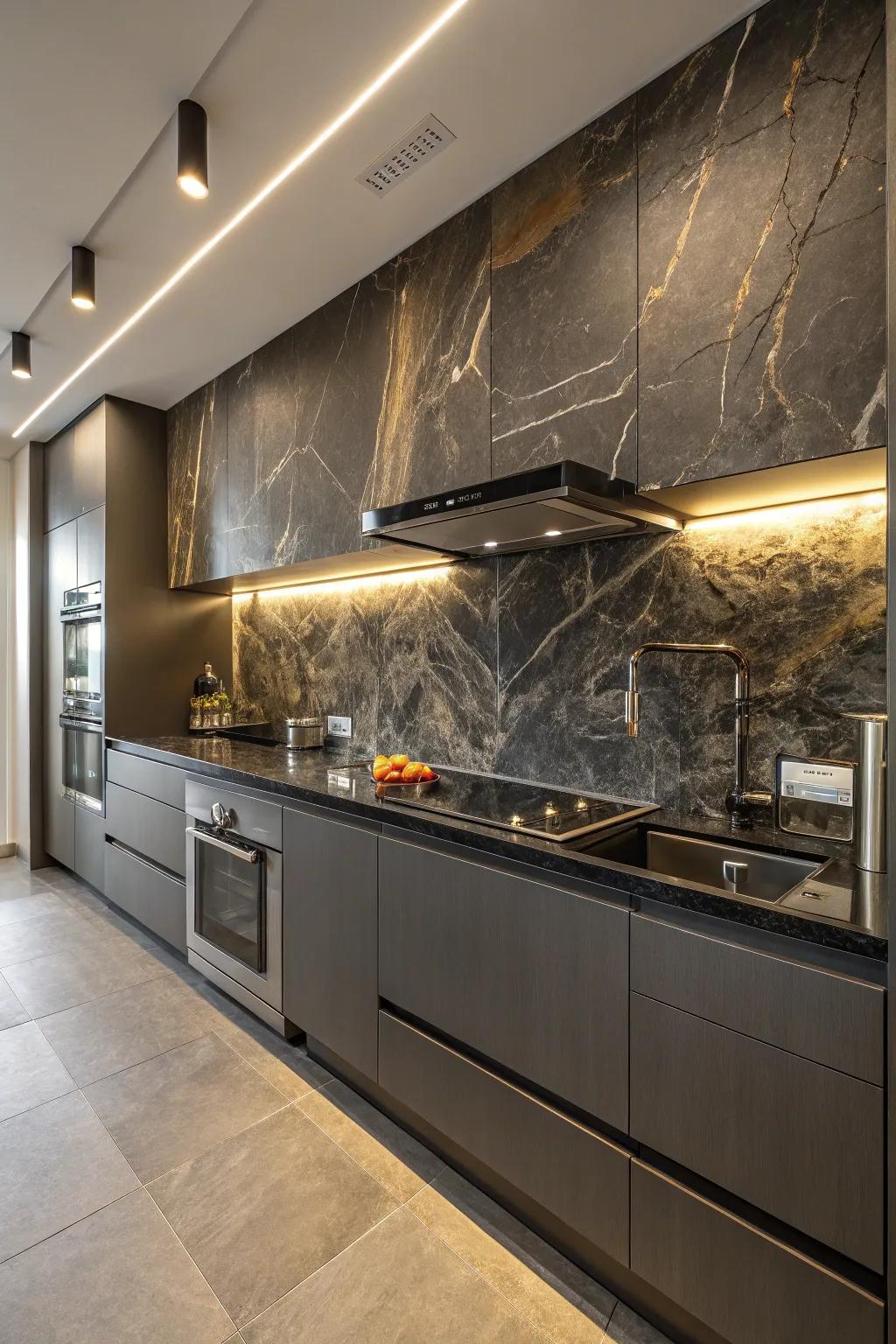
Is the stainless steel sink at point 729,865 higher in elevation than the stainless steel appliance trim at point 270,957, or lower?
higher

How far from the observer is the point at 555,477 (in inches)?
55.9

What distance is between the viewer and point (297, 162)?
69.7 inches

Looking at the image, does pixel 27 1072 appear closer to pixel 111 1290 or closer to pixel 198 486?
pixel 111 1290

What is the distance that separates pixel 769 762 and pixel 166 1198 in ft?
5.85

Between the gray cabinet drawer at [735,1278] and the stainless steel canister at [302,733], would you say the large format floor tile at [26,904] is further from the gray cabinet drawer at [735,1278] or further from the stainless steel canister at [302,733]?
the gray cabinet drawer at [735,1278]

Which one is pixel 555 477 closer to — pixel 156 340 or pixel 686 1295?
pixel 686 1295

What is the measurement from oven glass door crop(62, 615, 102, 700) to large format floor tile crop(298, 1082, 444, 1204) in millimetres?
2357

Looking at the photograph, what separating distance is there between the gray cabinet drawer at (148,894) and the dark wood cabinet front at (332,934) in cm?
89

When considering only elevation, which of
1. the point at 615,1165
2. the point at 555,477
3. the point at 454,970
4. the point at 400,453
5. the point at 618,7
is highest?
the point at 618,7

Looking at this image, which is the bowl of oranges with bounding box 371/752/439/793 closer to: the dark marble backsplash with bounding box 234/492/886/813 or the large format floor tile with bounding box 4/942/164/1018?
the dark marble backsplash with bounding box 234/492/886/813

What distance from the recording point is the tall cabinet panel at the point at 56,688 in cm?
384

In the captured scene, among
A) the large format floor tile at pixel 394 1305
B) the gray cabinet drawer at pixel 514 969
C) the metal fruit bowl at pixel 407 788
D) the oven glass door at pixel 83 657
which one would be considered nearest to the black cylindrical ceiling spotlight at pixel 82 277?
the oven glass door at pixel 83 657

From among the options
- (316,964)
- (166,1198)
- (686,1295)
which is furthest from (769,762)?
A: (166,1198)

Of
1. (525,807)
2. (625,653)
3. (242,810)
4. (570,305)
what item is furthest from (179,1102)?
(570,305)
